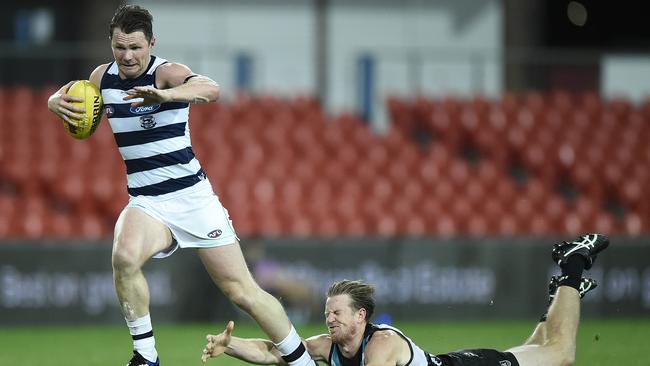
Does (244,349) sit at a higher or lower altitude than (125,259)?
lower

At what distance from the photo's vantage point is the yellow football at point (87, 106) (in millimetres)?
7566

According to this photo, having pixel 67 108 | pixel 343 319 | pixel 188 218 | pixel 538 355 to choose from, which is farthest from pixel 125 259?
pixel 538 355

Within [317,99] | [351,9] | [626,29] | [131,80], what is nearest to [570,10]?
[626,29]

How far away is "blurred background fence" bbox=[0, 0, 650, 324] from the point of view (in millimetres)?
14758

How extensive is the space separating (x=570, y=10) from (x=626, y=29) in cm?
124

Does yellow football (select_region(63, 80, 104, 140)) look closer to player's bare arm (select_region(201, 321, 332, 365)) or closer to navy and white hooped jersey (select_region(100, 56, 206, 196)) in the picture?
navy and white hooped jersey (select_region(100, 56, 206, 196))

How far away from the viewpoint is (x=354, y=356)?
291 inches

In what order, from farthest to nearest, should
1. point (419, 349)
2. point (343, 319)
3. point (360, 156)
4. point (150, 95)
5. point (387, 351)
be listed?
point (360, 156)
point (419, 349)
point (343, 319)
point (387, 351)
point (150, 95)

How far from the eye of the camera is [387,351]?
714 centimetres

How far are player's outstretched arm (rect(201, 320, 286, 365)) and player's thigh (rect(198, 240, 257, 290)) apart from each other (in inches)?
12.1

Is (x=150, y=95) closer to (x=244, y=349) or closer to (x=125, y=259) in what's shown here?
(x=125, y=259)

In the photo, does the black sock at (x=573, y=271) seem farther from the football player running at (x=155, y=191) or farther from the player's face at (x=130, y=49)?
the player's face at (x=130, y=49)

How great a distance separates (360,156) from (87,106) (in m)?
10.5

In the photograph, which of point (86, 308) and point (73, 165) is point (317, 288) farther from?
point (73, 165)
